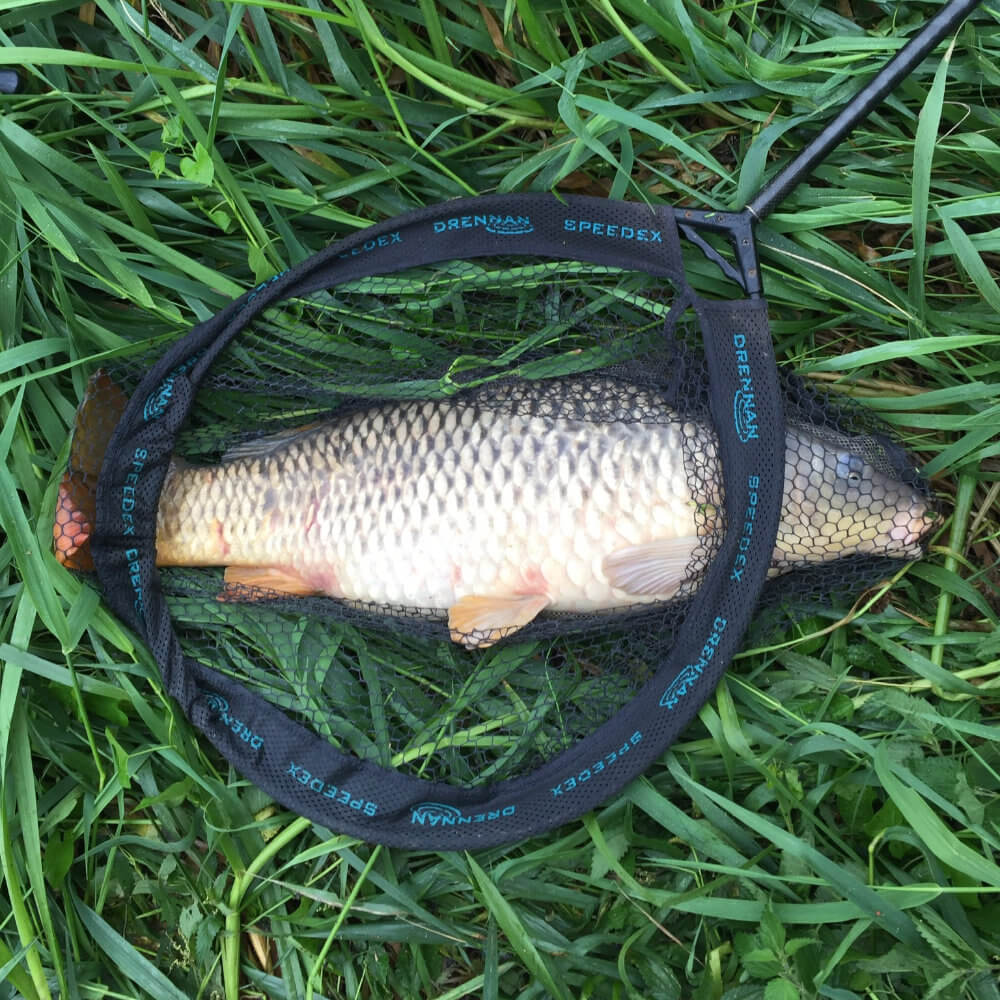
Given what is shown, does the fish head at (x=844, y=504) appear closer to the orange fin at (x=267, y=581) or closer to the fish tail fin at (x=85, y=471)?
the orange fin at (x=267, y=581)

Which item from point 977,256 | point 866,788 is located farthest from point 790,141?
point 866,788

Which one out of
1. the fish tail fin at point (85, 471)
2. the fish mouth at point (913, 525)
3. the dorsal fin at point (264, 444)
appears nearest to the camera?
the fish mouth at point (913, 525)

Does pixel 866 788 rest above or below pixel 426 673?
below

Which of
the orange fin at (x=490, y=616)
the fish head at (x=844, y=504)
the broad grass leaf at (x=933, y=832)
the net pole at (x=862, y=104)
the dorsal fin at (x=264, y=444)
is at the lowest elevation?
the broad grass leaf at (x=933, y=832)

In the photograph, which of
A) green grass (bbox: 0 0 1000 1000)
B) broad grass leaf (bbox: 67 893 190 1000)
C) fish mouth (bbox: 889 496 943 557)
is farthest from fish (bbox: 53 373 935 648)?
broad grass leaf (bbox: 67 893 190 1000)

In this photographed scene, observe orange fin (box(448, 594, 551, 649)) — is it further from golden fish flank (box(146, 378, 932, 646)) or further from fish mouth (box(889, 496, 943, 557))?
fish mouth (box(889, 496, 943, 557))

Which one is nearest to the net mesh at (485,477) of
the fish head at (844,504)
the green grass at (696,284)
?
the fish head at (844,504)

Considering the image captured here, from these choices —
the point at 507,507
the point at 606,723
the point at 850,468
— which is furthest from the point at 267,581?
the point at 850,468

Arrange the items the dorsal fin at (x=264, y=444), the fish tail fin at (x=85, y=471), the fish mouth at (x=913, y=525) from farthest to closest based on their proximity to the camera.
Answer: the dorsal fin at (x=264, y=444)
the fish tail fin at (x=85, y=471)
the fish mouth at (x=913, y=525)

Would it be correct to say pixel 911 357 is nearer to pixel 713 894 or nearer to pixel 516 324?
pixel 516 324
